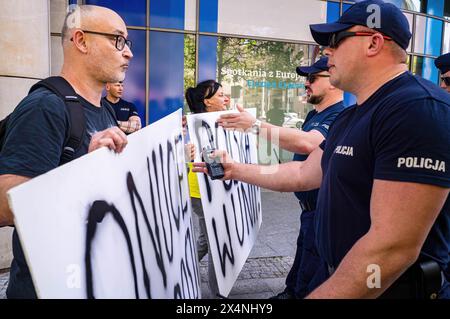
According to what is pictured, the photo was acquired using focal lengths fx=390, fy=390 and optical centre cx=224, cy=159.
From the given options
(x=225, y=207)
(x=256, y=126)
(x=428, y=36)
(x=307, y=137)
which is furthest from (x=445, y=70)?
(x=428, y=36)

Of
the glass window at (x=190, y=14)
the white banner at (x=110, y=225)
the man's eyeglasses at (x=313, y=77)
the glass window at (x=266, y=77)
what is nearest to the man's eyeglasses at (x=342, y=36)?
the white banner at (x=110, y=225)

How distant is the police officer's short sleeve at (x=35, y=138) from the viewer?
150 centimetres

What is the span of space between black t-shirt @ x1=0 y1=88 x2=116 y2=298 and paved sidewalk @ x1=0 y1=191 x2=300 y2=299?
6.81ft

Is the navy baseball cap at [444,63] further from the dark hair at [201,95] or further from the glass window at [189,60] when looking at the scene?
the glass window at [189,60]

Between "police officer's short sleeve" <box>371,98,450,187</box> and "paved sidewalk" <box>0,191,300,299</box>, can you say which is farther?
"paved sidewalk" <box>0,191,300,299</box>

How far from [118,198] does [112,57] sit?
1.05 m

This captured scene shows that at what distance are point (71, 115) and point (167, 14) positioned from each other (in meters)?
7.40

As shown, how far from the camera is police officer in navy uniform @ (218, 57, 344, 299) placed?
328cm

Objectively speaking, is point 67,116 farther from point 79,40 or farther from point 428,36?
point 428,36

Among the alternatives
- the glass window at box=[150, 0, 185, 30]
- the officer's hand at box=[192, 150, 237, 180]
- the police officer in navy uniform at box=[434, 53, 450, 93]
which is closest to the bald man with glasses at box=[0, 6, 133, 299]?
the officer's hand at box=[192, 150, 237, 180]

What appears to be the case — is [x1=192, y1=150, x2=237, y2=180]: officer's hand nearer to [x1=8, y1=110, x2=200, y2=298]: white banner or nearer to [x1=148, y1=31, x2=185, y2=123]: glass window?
[x1=8, y1=110, x2=200, y2=298]: white banner

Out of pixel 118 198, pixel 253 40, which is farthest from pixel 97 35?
pixel 253 40

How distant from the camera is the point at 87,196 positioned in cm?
119

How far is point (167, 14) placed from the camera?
27.8ft
